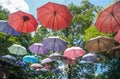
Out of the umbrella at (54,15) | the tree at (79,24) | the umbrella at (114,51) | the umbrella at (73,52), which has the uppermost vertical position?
the tree at (79,24)

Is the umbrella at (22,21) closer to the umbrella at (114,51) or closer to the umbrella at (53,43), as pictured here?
the umbrella at (53,43)

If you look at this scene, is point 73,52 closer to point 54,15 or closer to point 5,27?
point 5,27

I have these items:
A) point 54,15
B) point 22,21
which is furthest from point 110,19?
point 22,21

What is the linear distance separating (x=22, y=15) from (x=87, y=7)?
20.1 metres

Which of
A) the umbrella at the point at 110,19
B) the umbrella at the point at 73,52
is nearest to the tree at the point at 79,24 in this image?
the umbrella at the point at 73,52

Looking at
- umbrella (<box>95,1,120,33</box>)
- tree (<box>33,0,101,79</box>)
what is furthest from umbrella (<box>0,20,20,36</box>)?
tree (<box>33,0,101,79</box>)

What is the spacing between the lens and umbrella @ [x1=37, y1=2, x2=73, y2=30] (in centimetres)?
1040

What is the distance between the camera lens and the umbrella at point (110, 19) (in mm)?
10133

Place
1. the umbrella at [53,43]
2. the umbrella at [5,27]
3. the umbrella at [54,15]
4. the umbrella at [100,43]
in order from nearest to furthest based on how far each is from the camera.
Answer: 1. the umbrella at [54,15]
2. the umbrella at [5,27]
3. the umbrella at [100,43]
4. the umbrella at [53,43]

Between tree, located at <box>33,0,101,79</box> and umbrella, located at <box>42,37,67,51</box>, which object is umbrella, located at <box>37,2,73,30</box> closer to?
umbrella, located at <box>42,37,67,51</box>

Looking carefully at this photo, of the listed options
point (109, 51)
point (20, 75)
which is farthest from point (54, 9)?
point (20, 75)

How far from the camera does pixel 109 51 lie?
44.7 ft

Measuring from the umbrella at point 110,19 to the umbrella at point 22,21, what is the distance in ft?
9.86

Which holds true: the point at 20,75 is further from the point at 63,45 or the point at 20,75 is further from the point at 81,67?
the point at 81,67
